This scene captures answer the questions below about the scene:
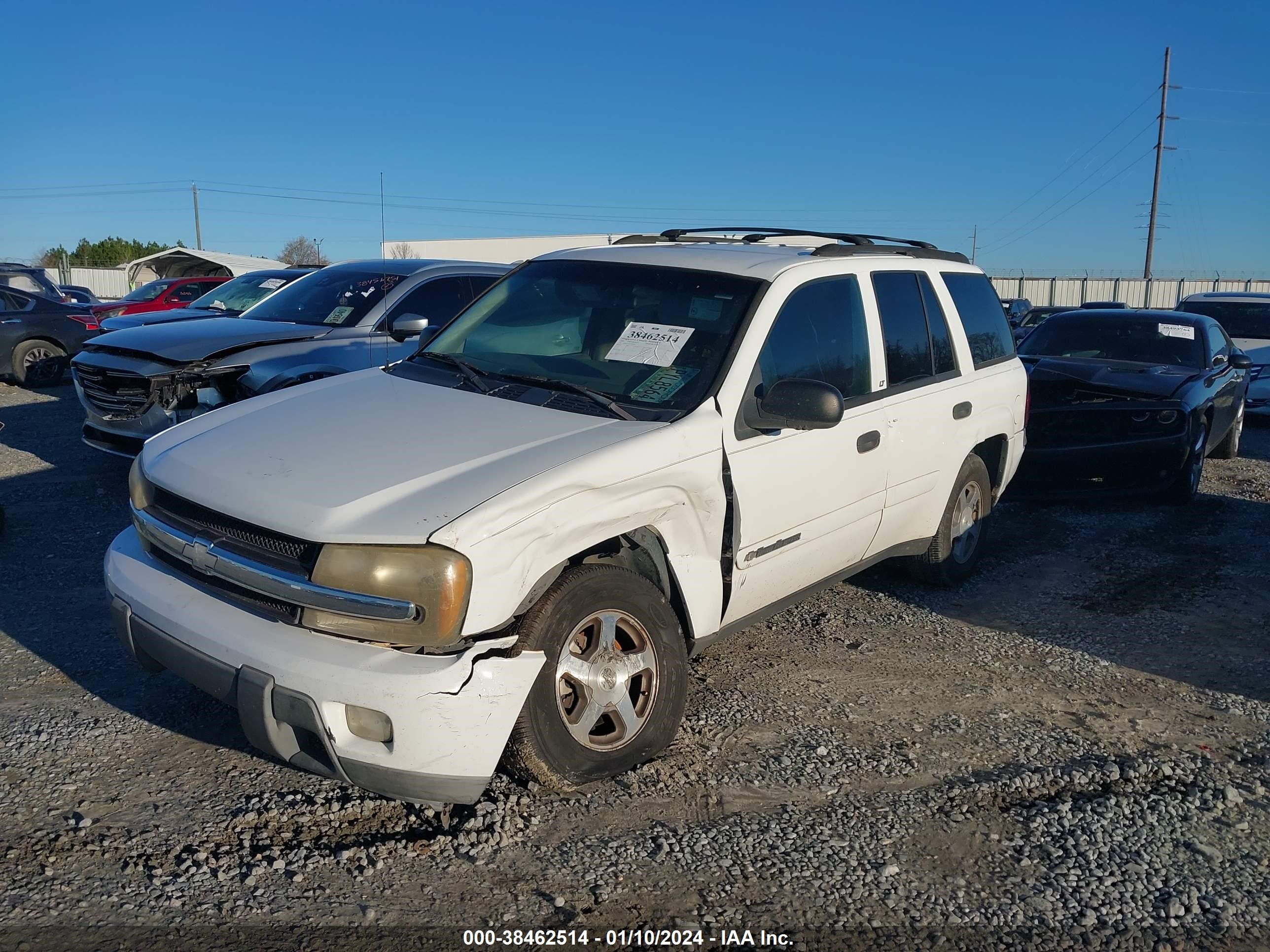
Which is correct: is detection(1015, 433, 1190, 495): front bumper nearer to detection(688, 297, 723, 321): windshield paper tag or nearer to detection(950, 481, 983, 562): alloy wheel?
detection(950, 481, 983, 562): alloy wheel

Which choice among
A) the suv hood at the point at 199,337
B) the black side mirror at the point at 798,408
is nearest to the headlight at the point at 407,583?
the black side mirror at the point at 798,408

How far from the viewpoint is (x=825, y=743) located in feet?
13.0

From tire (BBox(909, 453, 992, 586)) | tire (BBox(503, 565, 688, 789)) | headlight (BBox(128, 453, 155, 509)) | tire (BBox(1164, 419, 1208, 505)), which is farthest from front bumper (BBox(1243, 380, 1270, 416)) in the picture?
headlight (BBox(128, 453, 155, 509))

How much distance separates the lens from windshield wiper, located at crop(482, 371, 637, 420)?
3760mm

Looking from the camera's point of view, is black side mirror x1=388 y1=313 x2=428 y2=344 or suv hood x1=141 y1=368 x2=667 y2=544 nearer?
suv hood x1=141 y1=368 x2=667 y2=544

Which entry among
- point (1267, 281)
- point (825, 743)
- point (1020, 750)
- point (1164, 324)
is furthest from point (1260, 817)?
point (1267, 281)

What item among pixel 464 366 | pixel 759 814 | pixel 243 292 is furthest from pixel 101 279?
pixel 759 814

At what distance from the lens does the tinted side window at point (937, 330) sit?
5277mm

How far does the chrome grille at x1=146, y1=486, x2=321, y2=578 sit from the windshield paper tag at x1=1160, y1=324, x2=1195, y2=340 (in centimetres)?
853

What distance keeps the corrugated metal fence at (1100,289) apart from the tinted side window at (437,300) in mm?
39123

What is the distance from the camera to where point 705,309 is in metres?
4.20

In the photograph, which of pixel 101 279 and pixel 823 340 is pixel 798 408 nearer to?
pixel 823 340

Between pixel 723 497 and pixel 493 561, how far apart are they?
43.4 inches

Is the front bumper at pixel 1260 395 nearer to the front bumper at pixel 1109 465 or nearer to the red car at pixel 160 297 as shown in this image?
the front bumper at pixel 1109 465
